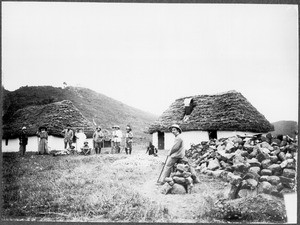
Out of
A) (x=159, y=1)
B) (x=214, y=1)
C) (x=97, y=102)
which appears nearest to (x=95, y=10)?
(x=159, y=1)

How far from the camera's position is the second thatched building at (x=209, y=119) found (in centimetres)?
577

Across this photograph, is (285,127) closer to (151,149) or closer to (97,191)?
(151,149)

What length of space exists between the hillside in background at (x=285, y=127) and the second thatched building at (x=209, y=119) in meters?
0.16

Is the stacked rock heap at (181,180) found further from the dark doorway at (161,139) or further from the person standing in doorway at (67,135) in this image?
the person standing in doorway at (67,135)

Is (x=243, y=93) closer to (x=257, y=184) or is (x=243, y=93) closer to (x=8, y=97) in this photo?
(x=257, y=184)

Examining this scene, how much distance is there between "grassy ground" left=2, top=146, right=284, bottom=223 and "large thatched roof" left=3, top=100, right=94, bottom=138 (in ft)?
1.59

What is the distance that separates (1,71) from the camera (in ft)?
18.9

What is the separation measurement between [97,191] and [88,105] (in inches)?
61.1

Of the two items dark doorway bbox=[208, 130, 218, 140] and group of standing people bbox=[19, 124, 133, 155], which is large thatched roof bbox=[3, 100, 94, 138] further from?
dark doorway bbox=[208, 130, 218, 140]

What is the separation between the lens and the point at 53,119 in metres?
6.01

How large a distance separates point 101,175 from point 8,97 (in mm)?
2103

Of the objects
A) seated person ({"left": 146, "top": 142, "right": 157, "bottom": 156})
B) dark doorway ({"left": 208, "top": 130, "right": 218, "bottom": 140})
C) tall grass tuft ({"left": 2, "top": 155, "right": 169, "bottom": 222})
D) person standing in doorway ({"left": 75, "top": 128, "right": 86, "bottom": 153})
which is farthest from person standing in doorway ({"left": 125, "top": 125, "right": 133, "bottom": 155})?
dark doorway ({"left": 208, "top": 130, "right": 218, "bottom": 140})

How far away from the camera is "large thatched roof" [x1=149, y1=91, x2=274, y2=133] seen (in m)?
5.75

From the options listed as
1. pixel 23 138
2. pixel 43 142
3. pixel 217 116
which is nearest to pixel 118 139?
pixel 43 142
